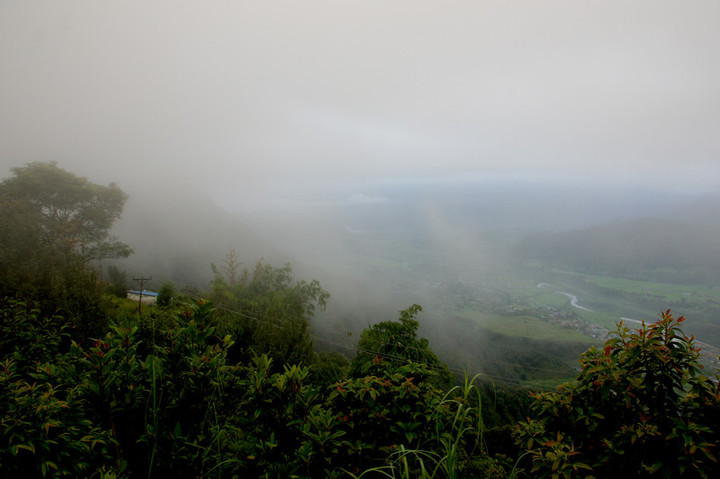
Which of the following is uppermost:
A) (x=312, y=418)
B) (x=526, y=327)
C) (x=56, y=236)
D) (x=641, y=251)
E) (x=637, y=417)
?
(x=637, y=417)

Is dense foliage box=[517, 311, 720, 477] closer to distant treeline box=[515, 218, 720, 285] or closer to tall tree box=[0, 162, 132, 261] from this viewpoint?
tall tree box=[0, 162, 132, 261]

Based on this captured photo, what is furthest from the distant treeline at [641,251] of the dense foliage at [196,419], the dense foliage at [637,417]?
the dense foliage at [196,419]

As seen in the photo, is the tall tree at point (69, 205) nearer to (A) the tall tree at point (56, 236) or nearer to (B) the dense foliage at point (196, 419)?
(A) the tall tree at point (56, 236)

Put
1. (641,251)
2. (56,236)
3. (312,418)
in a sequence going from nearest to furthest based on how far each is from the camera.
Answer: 1. (312,418)
2. (56,236)
3. (641,251)

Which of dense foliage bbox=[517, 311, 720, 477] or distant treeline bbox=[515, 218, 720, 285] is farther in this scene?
distant treeline bbox=[515, 218, 720, 285]

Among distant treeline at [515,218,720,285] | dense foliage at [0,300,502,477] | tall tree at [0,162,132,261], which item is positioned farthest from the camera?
distant treeline at [515,218,720,285]

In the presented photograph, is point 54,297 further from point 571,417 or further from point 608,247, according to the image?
point 608,247

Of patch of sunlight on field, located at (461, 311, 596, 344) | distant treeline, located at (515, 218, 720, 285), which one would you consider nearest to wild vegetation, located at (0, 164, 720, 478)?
patch of sunlight on field, located at (461, 311, 596, 344)

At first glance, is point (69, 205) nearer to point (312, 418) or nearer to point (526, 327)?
point (312, 418)

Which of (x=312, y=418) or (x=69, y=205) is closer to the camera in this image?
(x=312, y=418)

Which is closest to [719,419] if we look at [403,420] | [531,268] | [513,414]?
[403,420]

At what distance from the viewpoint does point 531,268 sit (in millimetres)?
124500

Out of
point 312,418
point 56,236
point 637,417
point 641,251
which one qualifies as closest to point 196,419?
point 312,418

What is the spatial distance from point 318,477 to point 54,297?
7.06 m
